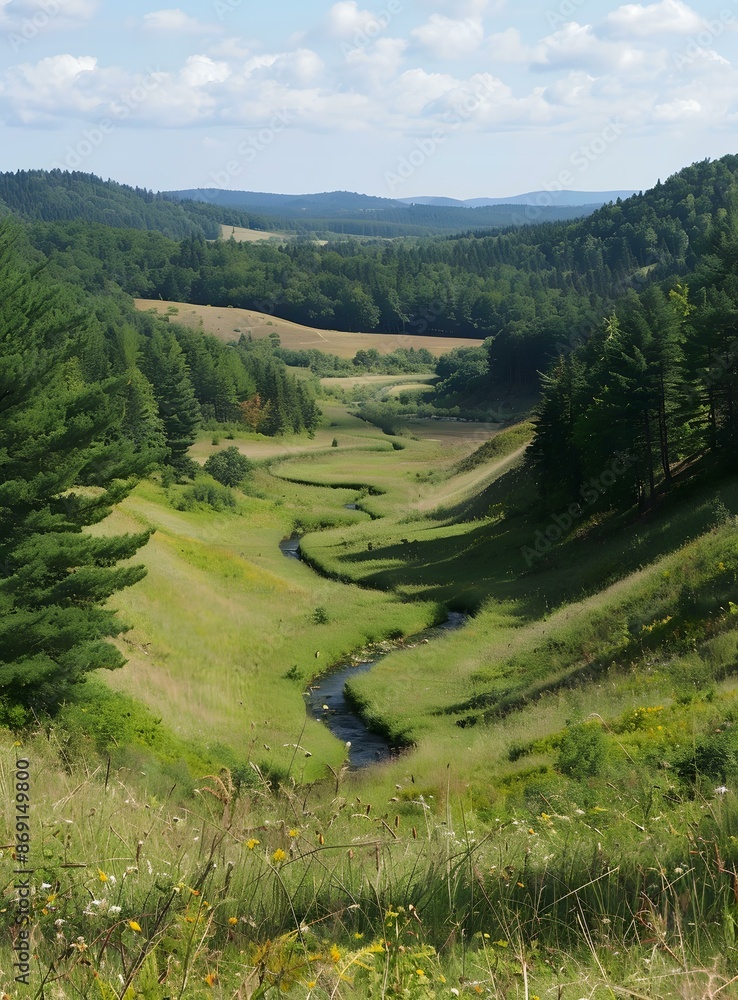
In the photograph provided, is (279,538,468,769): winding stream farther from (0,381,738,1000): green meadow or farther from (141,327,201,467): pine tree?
(141,327,201,467): pine tree

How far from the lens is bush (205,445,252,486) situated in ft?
250

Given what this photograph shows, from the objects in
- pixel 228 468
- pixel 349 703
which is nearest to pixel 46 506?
pixel 349 703

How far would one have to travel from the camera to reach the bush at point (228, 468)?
76250 millimetres

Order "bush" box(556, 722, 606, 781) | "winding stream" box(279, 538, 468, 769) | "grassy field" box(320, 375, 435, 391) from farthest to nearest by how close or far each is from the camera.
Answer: "grassy field" box(320, 375, 435, 391), "winding stream" box(279, 538, 468, 769), "bush" box(556, 722, 606, 781)

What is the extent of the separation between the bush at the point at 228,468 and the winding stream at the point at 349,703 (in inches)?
1429

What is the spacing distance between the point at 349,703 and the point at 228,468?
4664 cm

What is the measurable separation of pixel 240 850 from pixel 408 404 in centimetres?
13534

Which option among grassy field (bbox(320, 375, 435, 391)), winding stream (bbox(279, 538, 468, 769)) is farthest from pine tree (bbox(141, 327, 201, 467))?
grassy field (bbox(320, 375, 435, 391))

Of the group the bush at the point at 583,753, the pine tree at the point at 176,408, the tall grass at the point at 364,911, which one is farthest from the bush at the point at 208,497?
the tall grass at the point at 364,911

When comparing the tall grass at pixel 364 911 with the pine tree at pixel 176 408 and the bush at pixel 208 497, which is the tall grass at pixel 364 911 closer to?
the bush at pixel 208 497

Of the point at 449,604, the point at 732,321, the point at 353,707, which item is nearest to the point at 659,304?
the point at 732,321

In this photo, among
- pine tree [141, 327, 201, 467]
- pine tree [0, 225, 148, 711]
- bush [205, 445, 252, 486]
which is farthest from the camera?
bush [205, 445, 252, 486]

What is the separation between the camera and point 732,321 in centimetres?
4112

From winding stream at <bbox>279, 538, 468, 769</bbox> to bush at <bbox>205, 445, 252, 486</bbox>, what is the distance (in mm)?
36305
